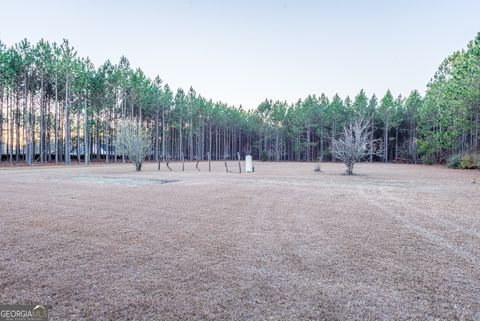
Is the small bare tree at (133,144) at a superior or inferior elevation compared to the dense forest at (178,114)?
inferior

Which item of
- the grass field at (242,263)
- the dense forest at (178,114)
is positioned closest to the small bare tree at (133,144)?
the dense forest at (178,114)

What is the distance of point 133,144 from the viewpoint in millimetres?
22484

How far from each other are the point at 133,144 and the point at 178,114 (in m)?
30.2

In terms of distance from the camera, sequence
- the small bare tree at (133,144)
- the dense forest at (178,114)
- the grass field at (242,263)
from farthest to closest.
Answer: the dense forest at (178,114)
the small bare tree at (133,144)
the grass field at (242,263)

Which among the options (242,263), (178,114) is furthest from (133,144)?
(178,114)

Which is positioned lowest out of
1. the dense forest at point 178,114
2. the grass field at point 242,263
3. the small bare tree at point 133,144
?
the grass field at point 242,263

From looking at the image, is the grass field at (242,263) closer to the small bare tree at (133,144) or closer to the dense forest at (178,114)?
the small bare tree at (133,144)

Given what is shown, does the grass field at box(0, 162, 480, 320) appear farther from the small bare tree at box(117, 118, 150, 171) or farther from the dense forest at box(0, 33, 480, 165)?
the dense forest at box(0, 33, 480, 165)

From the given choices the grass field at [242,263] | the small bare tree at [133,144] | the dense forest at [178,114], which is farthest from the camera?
the dense forest at [178,114]

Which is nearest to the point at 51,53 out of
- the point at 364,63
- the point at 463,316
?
the point at 364,63

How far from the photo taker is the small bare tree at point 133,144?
22.0 meters

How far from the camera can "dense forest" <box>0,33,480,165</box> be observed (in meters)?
29.7

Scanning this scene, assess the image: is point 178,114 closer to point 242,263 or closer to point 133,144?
point 133,144

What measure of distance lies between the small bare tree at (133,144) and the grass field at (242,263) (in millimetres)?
15658
